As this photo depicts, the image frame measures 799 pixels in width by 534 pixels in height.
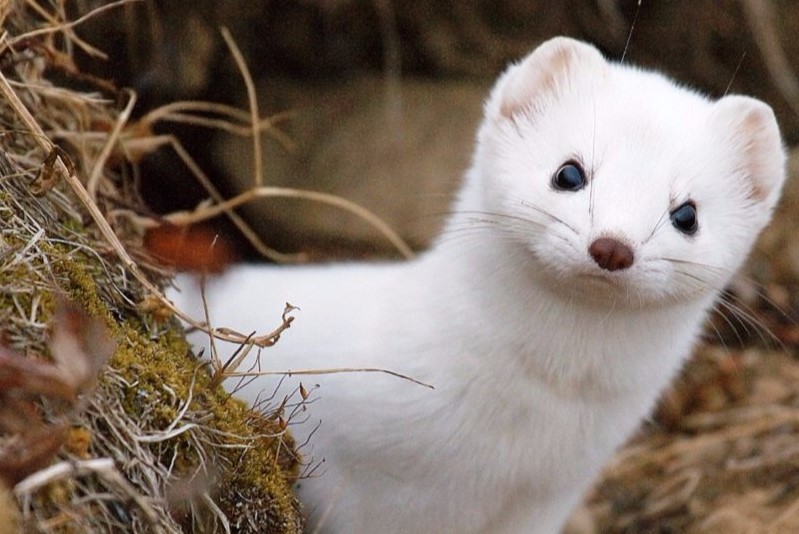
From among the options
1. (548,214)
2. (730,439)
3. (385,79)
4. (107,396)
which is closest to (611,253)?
(548,214)

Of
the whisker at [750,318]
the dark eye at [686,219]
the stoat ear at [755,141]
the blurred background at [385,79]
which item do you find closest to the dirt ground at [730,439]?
the whisker at [750,318]

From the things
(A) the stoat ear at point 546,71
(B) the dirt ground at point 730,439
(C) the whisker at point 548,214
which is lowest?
(B) the dirt ground at point 730,439

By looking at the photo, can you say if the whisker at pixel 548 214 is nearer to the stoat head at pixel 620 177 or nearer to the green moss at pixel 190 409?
the stoat head at pixel 620 177

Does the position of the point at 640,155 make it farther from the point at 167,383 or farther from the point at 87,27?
the point at 87,27

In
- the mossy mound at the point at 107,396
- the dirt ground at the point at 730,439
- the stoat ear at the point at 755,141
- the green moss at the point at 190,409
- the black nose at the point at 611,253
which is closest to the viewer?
the mossy mound at the point at 107,396

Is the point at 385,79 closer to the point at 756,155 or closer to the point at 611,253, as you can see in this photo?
the point at 756,155

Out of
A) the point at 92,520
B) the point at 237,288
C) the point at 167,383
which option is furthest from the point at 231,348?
the point at 92,520

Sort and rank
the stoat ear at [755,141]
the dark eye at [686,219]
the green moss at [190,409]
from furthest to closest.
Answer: the stoat ear at [755,141] < the dark eye at [686,219] < the green moss at [190,409]
